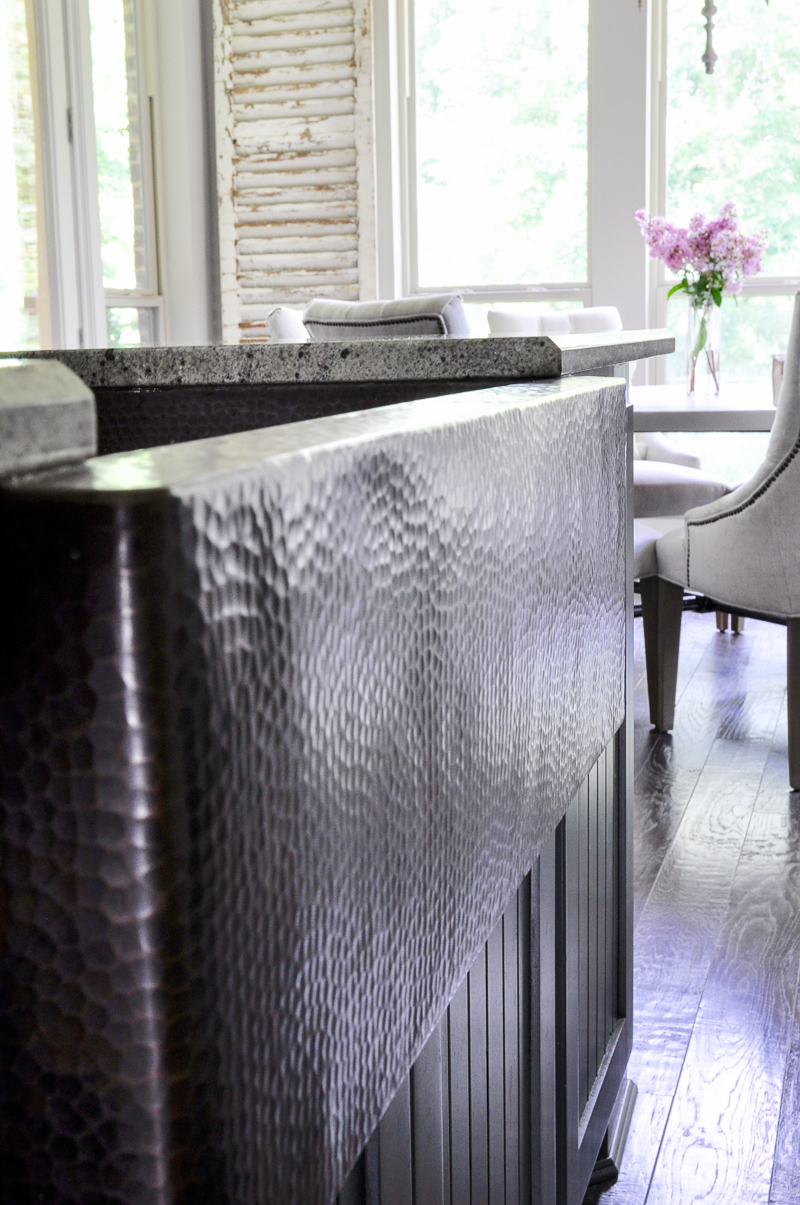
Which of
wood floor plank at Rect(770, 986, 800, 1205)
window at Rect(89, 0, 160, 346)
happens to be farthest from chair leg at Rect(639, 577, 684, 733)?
window at Rect(89, 0, 160, 346)

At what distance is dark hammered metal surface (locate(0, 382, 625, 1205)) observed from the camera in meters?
0.30

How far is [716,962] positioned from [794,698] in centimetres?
84

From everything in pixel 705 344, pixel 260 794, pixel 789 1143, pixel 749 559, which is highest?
pixel 705 344

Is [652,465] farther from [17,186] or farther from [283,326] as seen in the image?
[17,186]

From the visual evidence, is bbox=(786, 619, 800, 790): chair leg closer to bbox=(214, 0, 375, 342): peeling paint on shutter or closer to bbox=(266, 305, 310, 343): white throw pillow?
bbox=(266, 305, 310, 343): white throw pillow

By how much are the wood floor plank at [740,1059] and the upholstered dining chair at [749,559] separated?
0.60m

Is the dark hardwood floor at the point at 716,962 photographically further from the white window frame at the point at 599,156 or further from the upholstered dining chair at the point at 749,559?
the white window frame at the point at 599,156

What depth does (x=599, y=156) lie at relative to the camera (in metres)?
4.63

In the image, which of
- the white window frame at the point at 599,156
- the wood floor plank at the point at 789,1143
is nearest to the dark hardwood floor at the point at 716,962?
the wood floor plank at the point at 789,1143

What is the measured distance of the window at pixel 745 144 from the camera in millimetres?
4520

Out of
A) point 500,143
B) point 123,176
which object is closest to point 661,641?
point 500,143

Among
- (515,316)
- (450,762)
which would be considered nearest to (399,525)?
(450,762)

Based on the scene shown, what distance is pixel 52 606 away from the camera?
297 mm

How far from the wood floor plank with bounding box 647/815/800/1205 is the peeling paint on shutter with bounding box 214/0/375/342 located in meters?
3.38
